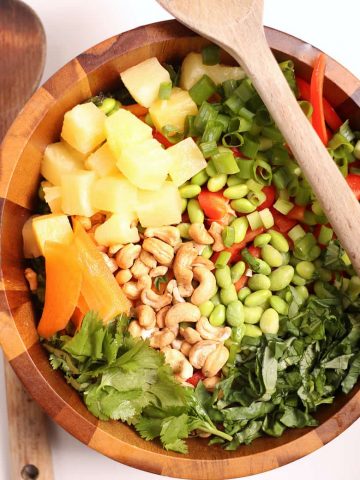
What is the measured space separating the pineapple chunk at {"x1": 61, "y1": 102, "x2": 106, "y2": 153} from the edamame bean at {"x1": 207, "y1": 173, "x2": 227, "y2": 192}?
0.44 metres

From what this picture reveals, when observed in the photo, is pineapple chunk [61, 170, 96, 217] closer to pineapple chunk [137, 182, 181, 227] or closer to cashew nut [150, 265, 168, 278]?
pineapple chunk [137, 182, 181, 227]

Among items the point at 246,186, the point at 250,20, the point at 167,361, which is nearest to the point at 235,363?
the point at 167,361

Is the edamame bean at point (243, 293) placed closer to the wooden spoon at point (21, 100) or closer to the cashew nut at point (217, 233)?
the cashew nut at point (217, 233)

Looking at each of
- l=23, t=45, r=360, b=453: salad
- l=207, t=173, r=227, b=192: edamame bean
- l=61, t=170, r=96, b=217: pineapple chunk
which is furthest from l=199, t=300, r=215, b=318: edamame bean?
l=61, t=170, r=96, b=217: pineapple chunk

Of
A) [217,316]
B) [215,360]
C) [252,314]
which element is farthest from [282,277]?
[215,360]

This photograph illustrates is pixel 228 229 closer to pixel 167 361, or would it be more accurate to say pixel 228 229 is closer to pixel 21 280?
pixel 167 361

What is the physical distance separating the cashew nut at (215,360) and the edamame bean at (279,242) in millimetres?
441

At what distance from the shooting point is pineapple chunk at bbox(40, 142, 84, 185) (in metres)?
2.51

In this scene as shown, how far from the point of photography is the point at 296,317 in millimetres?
2572

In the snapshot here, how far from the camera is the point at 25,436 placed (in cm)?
280

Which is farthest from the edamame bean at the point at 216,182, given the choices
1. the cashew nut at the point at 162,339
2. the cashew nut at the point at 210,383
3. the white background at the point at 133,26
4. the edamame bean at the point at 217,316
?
the white background at the point at 133,26

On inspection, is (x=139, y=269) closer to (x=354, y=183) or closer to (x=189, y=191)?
(x=189, y=191)

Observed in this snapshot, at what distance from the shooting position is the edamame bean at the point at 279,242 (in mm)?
2574

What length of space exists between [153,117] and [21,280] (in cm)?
78
